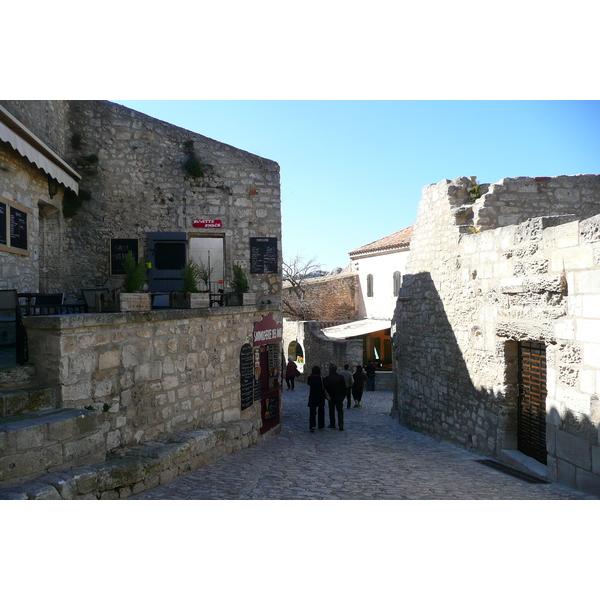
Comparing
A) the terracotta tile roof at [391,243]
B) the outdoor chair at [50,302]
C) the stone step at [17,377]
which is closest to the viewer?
the stone step at [17,377]

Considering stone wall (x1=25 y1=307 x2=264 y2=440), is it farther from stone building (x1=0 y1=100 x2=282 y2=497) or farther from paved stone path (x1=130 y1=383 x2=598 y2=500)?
paved stone path (x1=130 y1=383 x2=598 y2=500)

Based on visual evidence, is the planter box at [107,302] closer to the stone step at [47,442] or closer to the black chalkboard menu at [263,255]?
the stone step at [47,442]

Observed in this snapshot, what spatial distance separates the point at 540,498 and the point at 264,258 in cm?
674

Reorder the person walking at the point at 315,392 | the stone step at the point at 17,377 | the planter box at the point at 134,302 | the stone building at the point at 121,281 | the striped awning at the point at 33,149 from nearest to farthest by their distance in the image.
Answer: the stone step at the point at 17,377, the stone building at the point at 121,281, the planter box at the point at 134,302, the striped awning at the point at 33,149, the person walking at the point at 315,392

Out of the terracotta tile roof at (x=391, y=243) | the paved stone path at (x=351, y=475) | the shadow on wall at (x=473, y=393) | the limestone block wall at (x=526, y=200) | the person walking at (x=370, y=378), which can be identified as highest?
the terracotta tile roof at (x=391, y=243)

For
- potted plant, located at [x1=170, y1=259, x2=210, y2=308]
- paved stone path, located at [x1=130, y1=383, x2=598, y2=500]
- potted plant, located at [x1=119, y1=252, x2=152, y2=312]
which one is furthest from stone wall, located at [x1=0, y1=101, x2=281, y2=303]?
potted plant, located at [x1=119, y1=252, x2=152, y2=312]

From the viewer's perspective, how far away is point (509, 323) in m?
6.30

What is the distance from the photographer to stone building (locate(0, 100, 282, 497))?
4305mm

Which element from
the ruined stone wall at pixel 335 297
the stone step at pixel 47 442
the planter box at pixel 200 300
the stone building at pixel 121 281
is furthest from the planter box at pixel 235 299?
the ruined stone wall at pixel 335 297

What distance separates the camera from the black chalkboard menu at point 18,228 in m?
7.02

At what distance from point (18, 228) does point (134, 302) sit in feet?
10.5

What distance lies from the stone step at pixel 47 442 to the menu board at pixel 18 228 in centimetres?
397

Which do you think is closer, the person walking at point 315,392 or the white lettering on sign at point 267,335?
the white lettering on sign at point 267,335

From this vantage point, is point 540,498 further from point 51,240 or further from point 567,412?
point 51,240
